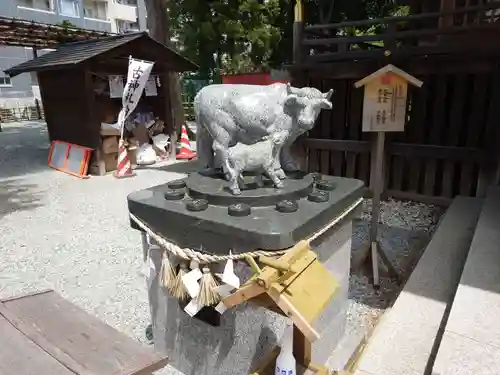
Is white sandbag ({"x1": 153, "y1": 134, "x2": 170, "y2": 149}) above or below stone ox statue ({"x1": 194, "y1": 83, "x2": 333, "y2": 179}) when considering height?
below

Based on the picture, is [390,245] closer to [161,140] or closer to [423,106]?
[423,106]

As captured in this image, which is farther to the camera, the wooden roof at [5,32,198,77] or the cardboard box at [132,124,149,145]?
the cardboard box at [132,124,149,145]

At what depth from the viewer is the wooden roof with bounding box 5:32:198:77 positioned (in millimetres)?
8422

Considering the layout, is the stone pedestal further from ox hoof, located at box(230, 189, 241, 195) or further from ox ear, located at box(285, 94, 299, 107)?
ox ear, located at box(285, 94, 299, 107)

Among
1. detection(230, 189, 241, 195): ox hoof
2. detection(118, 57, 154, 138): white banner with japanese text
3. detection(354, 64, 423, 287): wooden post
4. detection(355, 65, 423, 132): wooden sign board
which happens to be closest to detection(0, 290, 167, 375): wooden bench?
detection(230, 189, 241, 195): ox hoof

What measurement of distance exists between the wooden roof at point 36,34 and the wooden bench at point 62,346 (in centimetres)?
1189

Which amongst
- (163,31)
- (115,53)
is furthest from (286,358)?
(163,31)

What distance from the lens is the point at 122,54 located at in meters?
8.93

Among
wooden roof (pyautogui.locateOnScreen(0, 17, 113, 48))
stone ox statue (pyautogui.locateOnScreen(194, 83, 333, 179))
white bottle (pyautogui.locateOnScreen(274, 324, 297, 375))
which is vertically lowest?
white bottle (pyautogui.locateOnScreen(274, 324, 297, 375))

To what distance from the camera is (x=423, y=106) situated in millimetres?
6168

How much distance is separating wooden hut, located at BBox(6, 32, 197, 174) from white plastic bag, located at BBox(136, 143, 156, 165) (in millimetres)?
1072

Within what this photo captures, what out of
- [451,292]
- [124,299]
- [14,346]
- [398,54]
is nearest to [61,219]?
[124,299]

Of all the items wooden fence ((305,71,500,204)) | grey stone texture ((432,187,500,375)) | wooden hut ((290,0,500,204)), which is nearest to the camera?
grey stone texture ((432,187,500,375))

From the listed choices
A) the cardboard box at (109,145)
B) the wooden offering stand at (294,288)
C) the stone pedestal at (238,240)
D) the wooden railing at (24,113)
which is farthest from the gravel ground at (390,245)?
the wooden railing at (24,113)
